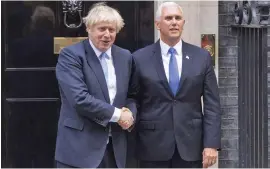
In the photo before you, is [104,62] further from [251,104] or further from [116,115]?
[251,104]

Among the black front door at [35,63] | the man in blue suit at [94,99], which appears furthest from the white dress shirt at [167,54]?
the black front door at [35,63]

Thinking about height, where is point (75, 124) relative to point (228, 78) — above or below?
below

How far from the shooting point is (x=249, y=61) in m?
5.36

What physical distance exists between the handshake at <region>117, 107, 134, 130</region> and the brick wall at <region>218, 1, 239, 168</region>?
1.87 m

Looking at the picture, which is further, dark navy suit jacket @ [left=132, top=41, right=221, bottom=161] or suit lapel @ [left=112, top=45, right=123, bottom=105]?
dark navy suit jacket @ [left=132, top=41, right=221, bottom=161]

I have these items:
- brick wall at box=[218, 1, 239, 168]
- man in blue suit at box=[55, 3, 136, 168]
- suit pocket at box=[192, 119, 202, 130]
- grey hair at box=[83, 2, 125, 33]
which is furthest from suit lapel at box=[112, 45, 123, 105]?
brick wall at box=[218, 1, 239, 168]

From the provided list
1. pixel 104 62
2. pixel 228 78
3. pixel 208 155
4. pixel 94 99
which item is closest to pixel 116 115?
pixel 94 99

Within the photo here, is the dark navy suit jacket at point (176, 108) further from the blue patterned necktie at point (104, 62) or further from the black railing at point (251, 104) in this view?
the black railing at point (251, 104)

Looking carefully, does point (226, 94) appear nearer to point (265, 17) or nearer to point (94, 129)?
point (265, 17)

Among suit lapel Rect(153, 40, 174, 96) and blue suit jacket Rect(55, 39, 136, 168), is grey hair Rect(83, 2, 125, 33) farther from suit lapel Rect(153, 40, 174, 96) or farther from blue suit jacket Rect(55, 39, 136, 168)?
suit lapel Rect(153, 40, 174, 96)

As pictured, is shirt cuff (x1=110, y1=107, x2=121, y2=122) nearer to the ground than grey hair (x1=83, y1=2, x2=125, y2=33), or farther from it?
nearer to the ground

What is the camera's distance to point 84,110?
3.63m

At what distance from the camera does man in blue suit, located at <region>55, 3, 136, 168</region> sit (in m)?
3.66

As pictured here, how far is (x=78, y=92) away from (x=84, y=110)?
0.38 feet
